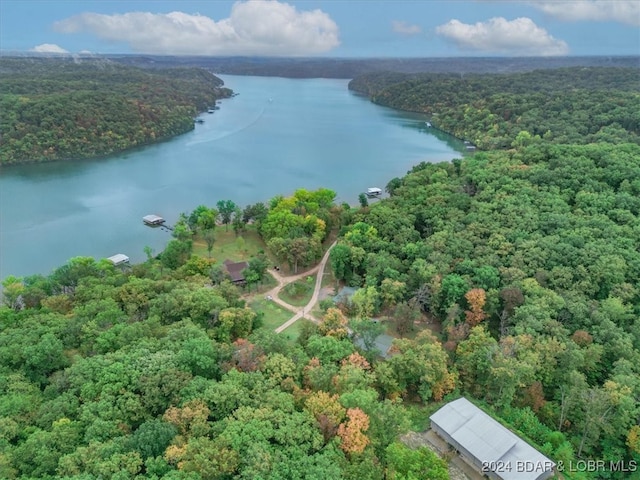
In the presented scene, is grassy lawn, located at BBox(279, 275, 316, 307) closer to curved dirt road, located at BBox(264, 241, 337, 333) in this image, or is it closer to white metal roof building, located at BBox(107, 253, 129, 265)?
curved dirt road, located at BBox(264, 241, 337, 333)

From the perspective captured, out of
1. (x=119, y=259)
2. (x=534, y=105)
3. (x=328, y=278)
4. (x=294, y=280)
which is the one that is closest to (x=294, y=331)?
(x=294, y=280)

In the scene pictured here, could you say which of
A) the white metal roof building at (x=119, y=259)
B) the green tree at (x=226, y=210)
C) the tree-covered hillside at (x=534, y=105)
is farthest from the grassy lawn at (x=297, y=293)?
the tree-covered hillside at (x=534, y=105)

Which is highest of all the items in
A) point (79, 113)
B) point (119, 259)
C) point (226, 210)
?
point (79, 113)

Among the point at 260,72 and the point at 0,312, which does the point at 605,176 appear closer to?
the point at 0,312

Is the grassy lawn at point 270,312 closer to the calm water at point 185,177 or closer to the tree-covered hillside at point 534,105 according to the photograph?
the calm water at point 185,177

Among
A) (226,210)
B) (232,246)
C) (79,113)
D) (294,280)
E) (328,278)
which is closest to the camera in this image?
(294,280)

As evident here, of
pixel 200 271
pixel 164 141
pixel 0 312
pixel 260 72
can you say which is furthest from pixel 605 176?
pixel 260 72

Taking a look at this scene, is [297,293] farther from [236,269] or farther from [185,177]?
[185,177]
